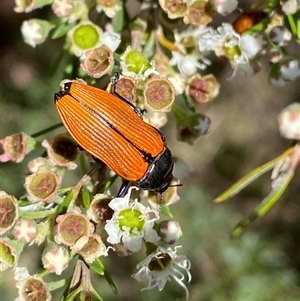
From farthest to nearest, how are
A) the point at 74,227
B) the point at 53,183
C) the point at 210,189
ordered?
1. the point at 210,189
2. the point at 53,183
3. the point at 74,227

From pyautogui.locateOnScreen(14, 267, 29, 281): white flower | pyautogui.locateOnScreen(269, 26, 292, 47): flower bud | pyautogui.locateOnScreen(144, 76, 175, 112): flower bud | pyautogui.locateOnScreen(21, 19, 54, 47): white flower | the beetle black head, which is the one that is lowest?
pyautogui.locateOnScreen(14, 267, 29, 281): white flower

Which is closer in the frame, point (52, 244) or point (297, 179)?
point (52, 244)

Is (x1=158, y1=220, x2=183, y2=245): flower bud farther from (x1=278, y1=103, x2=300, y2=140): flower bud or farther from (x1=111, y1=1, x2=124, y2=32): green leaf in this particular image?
(x1=111, y1=1, x2=124, y2=32): green leaf

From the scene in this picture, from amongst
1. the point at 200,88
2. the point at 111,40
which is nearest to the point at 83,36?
the point at 111,40

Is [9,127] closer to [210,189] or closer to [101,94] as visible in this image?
[210,189]

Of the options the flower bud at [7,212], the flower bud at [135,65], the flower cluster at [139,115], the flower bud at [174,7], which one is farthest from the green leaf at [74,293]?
the flower bud at [174,7]

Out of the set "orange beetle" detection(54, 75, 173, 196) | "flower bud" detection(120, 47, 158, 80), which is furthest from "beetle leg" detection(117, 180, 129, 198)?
"flower bud" detection(120, 47, 158, 80)

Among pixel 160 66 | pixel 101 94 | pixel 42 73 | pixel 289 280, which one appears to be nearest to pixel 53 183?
pixel 101 94

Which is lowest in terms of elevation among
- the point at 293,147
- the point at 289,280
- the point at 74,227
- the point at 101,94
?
the point at 289,280
